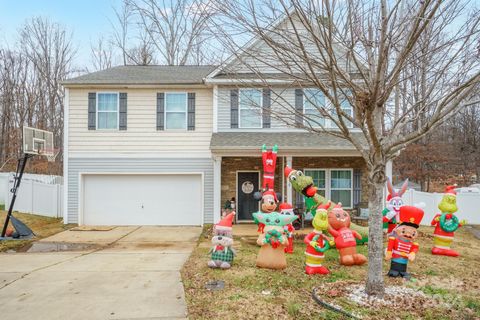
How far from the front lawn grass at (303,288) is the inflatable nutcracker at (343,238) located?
176 mm

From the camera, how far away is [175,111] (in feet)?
42.3

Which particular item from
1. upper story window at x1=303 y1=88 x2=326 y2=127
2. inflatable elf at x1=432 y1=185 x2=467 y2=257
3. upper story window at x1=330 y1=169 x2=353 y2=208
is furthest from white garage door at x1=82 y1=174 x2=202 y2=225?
inflatable elf at x1=432 y1=185 x2=467 y2=257

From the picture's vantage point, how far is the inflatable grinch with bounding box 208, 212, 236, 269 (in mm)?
6887

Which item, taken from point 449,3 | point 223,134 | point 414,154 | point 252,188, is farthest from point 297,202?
point 414,154

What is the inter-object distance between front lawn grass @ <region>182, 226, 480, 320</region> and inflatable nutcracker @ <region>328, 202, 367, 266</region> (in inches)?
6.9

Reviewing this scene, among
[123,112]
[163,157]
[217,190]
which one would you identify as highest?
[123,112]

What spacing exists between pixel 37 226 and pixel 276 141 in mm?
9140

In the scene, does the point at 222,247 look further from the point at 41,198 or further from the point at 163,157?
the point at 41,198

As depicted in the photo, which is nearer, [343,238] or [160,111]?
[343,238]

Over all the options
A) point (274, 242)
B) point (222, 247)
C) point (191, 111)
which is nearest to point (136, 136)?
point (191, 111)

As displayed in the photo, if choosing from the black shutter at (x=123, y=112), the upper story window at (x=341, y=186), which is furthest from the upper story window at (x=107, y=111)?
the upper story window at (x=341, y=186)

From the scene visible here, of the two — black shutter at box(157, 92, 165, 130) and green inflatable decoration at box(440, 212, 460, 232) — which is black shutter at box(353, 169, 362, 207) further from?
black shutter at box(157, 92, 165, 130)

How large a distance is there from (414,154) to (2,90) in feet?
96.0

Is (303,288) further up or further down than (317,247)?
further down
